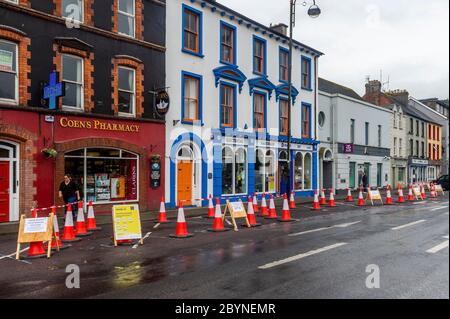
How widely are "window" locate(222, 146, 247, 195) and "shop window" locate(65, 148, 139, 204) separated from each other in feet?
19.8

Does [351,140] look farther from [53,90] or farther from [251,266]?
[251,266]

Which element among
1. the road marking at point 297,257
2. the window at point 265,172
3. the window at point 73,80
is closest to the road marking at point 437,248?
the road marking at point 297,257

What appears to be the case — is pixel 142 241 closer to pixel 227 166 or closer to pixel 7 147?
pixel 7 147

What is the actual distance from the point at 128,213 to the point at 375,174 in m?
34.4

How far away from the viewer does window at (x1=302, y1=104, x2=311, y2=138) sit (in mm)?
30500

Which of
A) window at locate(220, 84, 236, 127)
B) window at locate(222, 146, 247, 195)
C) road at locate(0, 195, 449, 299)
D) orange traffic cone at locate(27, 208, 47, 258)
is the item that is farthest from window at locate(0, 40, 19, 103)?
window at locate(222, 146, 247, 195)

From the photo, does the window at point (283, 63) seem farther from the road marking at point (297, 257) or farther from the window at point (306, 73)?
the road marking at point (297, 257)

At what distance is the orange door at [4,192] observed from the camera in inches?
601

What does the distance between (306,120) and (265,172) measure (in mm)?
6146

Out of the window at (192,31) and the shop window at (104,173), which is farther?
the window at (192,31)

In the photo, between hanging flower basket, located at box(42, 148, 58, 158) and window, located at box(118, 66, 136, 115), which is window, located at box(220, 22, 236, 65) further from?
hanging flower basket, located at box(42, 148, 58, 158)

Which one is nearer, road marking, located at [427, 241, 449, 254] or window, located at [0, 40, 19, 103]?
road marking, located at [427, 241, 449, 254]

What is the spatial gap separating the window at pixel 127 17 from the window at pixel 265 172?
34.2ft

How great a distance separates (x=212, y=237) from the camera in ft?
40.1
